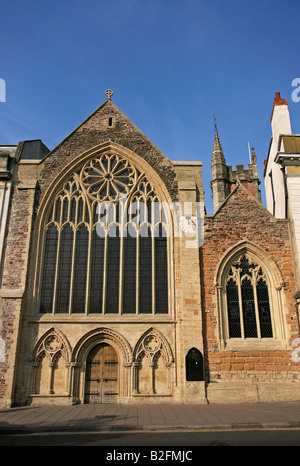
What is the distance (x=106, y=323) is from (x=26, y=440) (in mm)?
6116

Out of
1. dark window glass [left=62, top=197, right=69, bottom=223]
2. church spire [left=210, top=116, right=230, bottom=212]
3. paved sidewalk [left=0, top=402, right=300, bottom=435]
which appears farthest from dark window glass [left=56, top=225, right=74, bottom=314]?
church spire [left=210, top=116, right=230, bottom=212]

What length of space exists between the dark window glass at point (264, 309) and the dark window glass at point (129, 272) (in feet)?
17.1

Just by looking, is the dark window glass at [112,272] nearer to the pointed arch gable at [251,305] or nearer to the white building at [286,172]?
the pointed arch gable at [251,305]

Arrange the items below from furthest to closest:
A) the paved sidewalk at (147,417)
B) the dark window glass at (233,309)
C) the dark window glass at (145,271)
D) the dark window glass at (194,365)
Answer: the dark window glass at (145,271), the dark window glass at (233,309), the dark window glass at (194,365), the paved sidewalk at (147,417)

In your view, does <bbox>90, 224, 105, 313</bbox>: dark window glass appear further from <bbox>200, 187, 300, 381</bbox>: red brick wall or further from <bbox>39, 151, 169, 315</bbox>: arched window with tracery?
<bbox>200, 187, 300, 381</bbox>: red brick wall

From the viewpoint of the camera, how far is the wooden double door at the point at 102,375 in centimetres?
1430

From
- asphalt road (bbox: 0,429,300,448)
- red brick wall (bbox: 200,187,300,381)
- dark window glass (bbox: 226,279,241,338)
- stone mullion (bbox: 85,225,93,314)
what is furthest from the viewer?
stone mullion (bbox: 85,225,93,314)

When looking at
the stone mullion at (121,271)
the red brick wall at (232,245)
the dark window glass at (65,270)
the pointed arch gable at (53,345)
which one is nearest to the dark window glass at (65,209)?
the dark window glass at (65,270)

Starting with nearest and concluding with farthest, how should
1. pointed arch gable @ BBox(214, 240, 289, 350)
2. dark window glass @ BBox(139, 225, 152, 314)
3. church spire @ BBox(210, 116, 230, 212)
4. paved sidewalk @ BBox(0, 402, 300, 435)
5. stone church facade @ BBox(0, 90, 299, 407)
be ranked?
paved sidewalk @ BBox(0, 402, 300, 435)
stone church facade @ BBox(0, 90, 299, 407)
pointed arch gable @ BBox(214, 240, 289, 350)
dark window glass @ BBox(139, 225, 152, 314)
church spire @ BBox(210, 116, 230, 212)

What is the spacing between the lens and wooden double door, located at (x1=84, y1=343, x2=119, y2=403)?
46.9ft

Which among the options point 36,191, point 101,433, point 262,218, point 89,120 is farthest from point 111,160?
point 101,433

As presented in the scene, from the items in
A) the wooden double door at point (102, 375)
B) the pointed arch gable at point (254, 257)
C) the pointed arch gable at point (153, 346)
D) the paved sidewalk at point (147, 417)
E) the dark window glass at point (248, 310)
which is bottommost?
the paved sidewalk at point (147, 417)

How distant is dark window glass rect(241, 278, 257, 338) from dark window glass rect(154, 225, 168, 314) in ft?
10.7

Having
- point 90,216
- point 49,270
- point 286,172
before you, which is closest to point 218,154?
point 286,172
